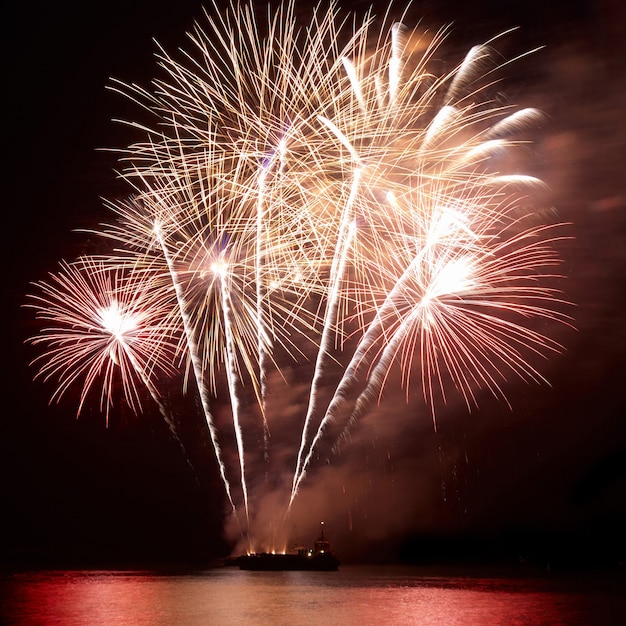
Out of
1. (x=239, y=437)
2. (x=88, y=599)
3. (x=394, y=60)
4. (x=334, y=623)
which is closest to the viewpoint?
(x=394, y=60)

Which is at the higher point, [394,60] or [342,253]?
[394,60]

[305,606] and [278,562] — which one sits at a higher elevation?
[278,562]

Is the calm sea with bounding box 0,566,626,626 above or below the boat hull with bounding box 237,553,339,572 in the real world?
below

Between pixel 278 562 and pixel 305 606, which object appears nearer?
pixel 305 606

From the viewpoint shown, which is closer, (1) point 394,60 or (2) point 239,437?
(1) point 394,60

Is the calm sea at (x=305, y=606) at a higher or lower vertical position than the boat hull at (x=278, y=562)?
lower

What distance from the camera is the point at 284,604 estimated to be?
41.7m

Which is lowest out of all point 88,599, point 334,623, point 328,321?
point 334,623

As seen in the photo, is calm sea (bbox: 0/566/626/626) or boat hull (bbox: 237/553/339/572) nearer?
calm sea (bbox: 0/566/626/626)

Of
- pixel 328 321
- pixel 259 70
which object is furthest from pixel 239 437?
pixel 259 70

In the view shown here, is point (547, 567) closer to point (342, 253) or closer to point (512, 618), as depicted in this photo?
point (512, 618)

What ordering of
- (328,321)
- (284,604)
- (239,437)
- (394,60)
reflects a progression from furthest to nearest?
(284,604) < (239,437) < (328,321) < (394,60)

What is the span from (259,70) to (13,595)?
42.5 m

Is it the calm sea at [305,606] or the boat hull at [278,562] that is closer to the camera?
the calm sea at [305,606]
